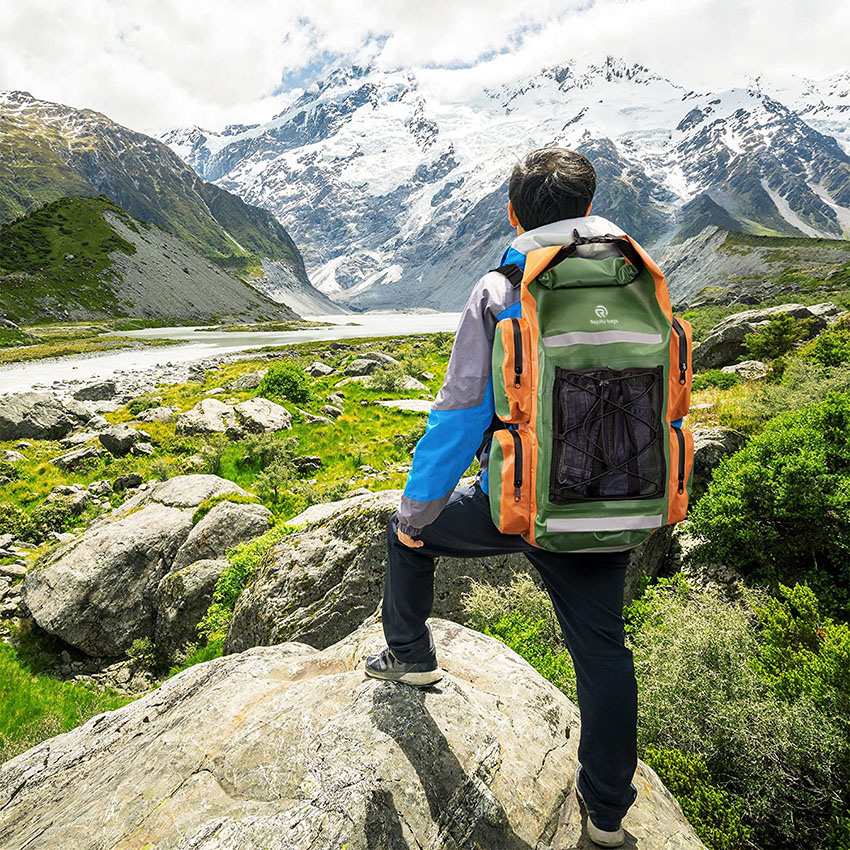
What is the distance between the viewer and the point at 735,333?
24484 millimetres

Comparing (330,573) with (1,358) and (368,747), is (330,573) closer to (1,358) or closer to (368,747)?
(368,747)

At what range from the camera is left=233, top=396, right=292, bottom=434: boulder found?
777 inches

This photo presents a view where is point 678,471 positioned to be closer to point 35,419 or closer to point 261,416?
point 261,416

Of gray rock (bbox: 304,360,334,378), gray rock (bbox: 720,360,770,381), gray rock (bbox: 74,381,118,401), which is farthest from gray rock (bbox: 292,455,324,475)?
gray rock (bbox: 74,381,118,401)

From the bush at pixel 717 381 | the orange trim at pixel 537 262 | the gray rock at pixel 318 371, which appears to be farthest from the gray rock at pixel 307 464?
the gray rock at pixel 318 371

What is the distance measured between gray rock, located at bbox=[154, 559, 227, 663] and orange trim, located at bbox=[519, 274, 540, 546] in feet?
25.7

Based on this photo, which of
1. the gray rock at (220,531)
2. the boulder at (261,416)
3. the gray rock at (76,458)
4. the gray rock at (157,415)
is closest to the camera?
the gray rock at (220,531)

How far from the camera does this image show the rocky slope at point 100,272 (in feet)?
407

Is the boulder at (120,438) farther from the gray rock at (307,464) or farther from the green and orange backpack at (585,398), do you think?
the green and orange backpack at (585,398)

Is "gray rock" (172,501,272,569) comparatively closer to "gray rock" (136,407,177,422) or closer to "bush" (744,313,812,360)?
"gray rock" (136,407,177,422)

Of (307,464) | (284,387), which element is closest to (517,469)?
(307,464)

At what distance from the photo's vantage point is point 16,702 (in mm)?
7539

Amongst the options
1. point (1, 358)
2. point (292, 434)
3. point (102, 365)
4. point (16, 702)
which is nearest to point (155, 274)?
point (1, 358)

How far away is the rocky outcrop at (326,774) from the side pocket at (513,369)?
229cm
